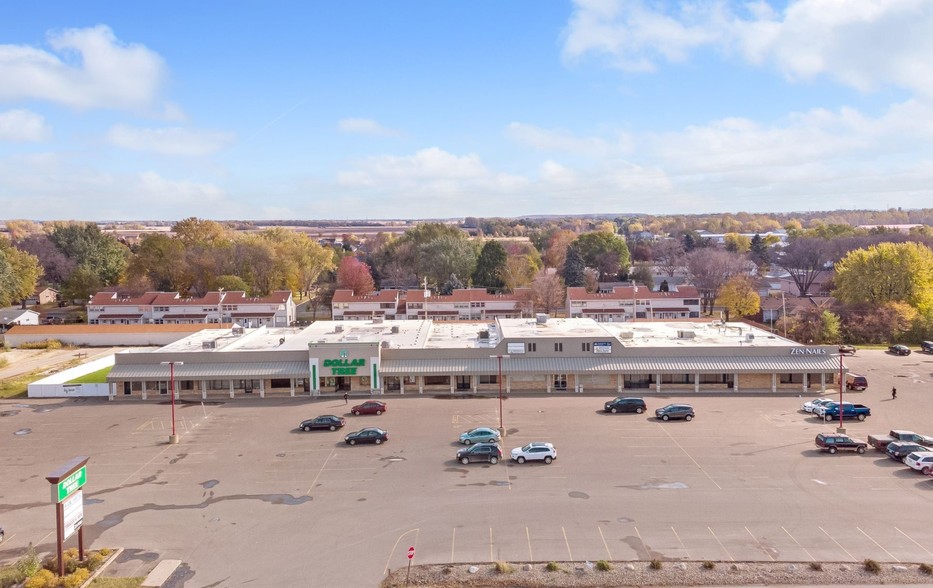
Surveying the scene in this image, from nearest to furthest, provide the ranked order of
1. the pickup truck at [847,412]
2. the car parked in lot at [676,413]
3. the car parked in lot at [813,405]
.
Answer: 1. the pickup truck at [847,412]
2. the car parked in lot at [676,413]
3. the car parked in lot at [813,405]

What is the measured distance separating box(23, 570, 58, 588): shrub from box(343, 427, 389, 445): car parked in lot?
15.4 meters

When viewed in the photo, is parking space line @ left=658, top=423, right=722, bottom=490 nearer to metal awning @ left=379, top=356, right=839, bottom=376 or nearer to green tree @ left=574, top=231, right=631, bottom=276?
metal awning @ left=379, top=356, right=839, bottom=376

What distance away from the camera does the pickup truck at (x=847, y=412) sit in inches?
1533

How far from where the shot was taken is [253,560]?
75.6 ft

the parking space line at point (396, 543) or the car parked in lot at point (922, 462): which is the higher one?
the car parked in lot at point (922, 462)

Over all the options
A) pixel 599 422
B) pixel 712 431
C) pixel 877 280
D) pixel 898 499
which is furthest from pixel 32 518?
pixel 877 280

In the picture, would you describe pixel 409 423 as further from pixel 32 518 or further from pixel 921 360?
pixel 921 360

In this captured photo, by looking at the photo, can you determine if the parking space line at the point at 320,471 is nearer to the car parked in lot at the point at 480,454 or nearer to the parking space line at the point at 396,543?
the parking space line at the point at 396,543

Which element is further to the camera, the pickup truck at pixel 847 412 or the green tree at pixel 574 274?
the green tree at pixel 574 274

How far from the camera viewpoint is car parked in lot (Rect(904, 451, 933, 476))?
1176 inches

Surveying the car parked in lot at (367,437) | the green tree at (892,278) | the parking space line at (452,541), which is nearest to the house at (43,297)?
the car parked in lot at (367,437)

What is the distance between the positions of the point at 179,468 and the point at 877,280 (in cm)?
7086

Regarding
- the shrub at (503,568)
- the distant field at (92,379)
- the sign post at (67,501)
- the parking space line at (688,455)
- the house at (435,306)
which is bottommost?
the shrub at (503,568)

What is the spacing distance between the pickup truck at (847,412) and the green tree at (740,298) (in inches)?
1557
